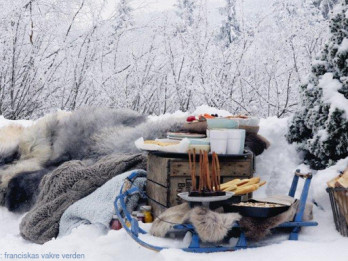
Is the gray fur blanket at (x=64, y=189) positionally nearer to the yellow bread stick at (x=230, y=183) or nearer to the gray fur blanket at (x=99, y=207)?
the gray fur blanket at (x=99, y=207)

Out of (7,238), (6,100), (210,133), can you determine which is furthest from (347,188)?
(6,100)

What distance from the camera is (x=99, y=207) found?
15.9 feet

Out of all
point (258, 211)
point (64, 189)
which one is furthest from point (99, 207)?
point (258, 211)

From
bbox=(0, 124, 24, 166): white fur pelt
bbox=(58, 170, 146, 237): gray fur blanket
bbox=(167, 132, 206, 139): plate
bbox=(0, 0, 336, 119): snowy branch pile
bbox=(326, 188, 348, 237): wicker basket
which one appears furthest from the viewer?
bbox=(0, 0, 336, 119): snowy branch pile

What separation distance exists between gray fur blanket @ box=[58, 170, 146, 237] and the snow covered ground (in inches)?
4.5

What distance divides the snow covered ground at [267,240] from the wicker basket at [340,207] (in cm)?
7

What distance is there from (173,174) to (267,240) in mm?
997

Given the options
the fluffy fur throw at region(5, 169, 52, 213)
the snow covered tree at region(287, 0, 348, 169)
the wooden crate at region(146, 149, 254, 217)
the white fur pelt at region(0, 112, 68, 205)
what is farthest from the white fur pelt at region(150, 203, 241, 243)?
the white fur pelt at region(0, 112, 68, 205)

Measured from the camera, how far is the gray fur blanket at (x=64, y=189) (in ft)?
16.9

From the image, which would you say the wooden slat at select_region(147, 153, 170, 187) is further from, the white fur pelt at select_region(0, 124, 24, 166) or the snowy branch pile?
the snowy branch pile

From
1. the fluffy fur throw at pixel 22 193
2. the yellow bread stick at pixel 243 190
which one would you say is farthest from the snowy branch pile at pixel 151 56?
the yellow bread stick at pixel 243 190

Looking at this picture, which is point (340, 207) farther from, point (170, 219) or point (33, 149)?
point (33, 149)

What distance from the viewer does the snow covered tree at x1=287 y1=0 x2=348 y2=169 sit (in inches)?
182

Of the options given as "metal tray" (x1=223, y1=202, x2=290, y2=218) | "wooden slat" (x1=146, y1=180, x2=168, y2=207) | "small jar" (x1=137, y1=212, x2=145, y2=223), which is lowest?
"small jar" (x1=137, y1=212, x2=145, y2=223)
